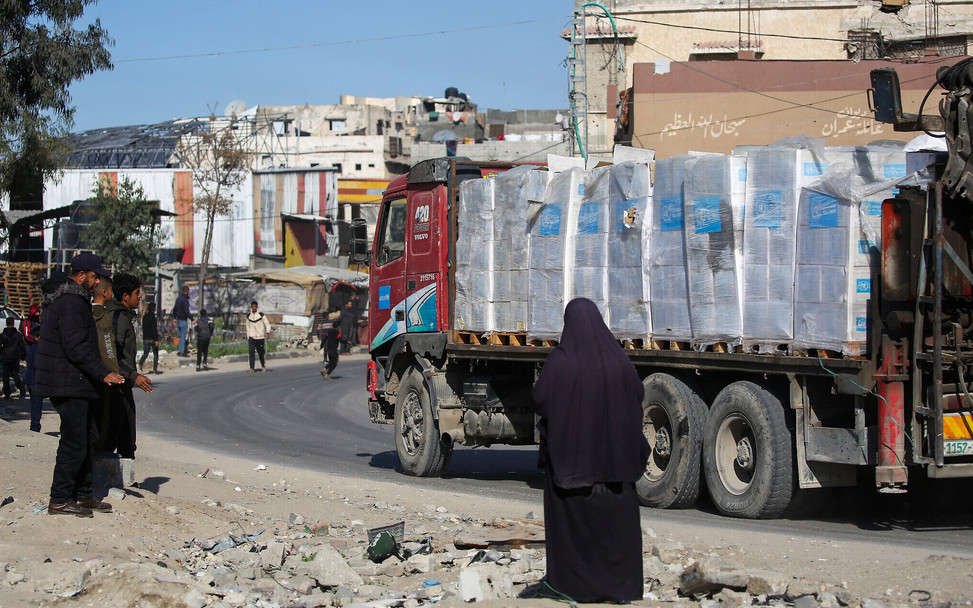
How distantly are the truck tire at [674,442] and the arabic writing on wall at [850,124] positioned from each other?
2013cm

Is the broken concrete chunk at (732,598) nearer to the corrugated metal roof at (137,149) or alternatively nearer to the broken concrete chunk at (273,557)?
the broken concrete chunk at (273,557)

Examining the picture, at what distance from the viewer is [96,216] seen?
42.2m

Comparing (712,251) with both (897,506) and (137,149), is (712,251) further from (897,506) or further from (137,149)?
(137,149)

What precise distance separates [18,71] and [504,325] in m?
10.8

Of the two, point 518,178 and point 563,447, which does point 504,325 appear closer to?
point 518,178

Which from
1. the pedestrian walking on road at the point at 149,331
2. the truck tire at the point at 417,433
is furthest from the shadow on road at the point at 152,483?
the pedestrian walking on road at the point at 149,331

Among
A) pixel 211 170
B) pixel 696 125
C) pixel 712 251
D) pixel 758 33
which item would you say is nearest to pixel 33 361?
pixel 712 251

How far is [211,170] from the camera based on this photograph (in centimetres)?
5125

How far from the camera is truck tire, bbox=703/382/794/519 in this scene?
848cm

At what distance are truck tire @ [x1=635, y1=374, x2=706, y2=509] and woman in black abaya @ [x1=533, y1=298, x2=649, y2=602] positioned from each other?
12.1 ft

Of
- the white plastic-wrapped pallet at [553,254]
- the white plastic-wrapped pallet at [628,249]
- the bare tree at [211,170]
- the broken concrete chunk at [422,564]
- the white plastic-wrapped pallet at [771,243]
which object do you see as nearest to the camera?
the broken concrete chunk at [422,564]

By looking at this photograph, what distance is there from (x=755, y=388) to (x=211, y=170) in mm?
45697

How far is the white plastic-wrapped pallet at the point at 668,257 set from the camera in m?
9.27

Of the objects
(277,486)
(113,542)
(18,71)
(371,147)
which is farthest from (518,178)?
(371,147)
